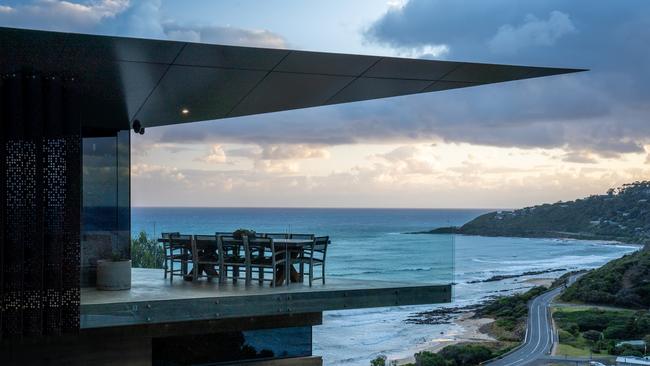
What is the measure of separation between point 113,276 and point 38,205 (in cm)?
196

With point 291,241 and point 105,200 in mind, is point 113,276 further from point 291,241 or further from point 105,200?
point 291,241

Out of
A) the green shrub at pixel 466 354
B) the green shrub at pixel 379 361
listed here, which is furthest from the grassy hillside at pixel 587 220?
the green shrub at pixel 379 361

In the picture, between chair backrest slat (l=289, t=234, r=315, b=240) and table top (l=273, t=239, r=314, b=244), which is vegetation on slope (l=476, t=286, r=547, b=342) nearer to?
chair backrest slat (l=289, t=234, r=315, b=240)

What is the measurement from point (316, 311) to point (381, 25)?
18055mm

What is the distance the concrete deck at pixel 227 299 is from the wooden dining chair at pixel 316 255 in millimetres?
168

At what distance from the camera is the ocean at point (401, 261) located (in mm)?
8422

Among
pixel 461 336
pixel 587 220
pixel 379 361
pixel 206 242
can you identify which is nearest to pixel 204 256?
pixel 206 242

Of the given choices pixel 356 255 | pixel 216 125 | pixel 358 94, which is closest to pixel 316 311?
pixel 356 255

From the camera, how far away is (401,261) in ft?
27.7

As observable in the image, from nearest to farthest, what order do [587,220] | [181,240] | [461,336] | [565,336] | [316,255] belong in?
[316,255] < [181,240] < [461,336] < [565,336] < [587,220]

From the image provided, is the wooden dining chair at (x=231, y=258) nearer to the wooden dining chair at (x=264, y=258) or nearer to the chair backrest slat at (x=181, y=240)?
the wooden dining chair at (x=264, y=258)

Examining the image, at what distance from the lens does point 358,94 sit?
7.75m

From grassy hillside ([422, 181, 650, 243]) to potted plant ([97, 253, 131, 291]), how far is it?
56.5 metres

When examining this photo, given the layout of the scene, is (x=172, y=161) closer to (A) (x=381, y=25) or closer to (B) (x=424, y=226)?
(A) (x=381, y=25)
